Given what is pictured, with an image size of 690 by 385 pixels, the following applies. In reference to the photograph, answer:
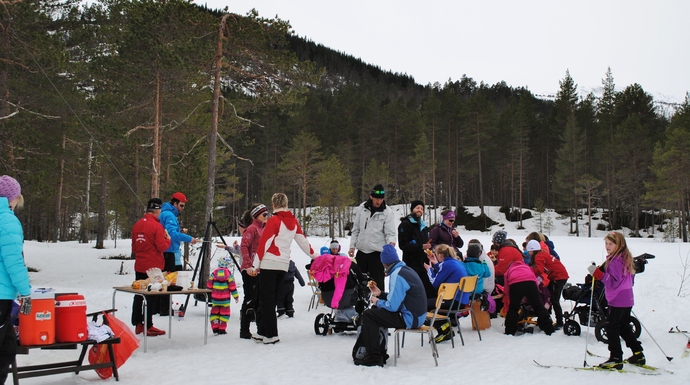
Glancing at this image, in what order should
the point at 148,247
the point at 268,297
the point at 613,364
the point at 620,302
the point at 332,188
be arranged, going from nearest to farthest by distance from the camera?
the point at 613,364
the point at 620,302
the point at 268,297
the point at 148,247
the point at 332,188

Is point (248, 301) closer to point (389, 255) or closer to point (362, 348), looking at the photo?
point (362, 348)

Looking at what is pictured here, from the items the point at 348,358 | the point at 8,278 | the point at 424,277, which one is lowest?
the point at 348,358

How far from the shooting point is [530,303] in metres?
8.12

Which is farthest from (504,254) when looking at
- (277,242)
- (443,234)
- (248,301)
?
(248,301)

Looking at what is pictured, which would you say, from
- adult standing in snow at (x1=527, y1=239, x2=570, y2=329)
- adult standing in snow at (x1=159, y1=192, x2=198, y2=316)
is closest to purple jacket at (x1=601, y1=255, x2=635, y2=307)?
adult standing in snow at (x1=527, y1=239, x2=570, y2=329)

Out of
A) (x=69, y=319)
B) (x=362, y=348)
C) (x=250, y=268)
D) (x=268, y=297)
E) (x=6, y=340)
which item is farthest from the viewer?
(x=250, y=268)

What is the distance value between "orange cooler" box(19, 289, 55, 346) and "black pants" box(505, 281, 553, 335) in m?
6.16

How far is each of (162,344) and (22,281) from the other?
309cm

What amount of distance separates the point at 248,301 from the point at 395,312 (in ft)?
8.52

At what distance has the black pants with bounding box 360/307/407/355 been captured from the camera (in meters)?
5.92

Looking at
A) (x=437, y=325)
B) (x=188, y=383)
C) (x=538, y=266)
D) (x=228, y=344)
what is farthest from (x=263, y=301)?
(x=538, y=266)

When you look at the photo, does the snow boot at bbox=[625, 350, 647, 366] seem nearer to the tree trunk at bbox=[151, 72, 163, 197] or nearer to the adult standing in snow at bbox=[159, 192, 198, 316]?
the adult standing in snow at bbox=[159, 192, 198, 316]

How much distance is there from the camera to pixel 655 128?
49594mm

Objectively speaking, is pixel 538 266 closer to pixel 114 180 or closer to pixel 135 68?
pixel 135 68
